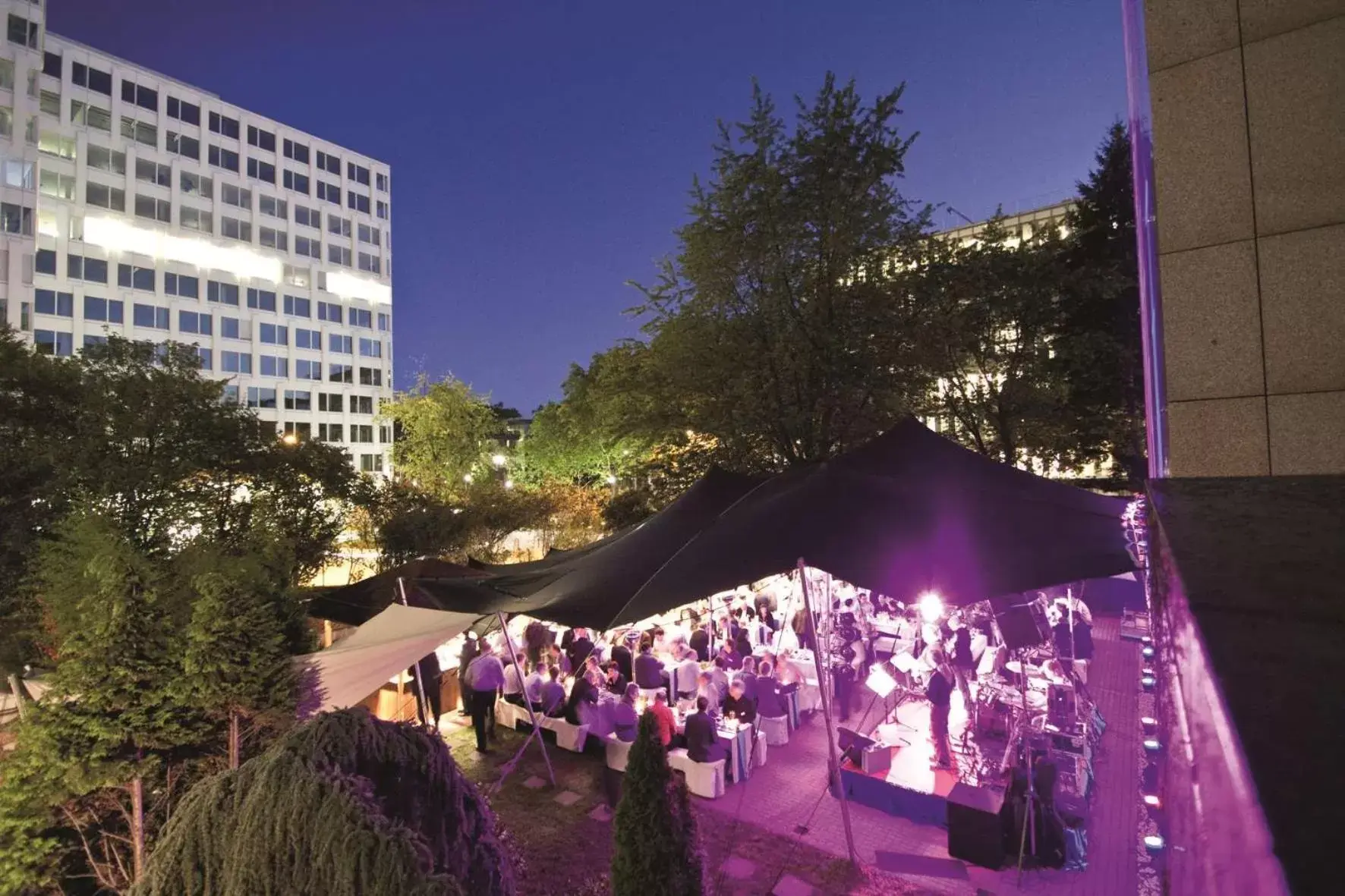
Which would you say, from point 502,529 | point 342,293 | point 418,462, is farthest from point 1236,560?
point 342,293

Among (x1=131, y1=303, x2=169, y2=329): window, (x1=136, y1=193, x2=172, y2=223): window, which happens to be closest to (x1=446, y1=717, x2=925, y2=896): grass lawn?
(x1=131, y1=303, x2=169, y2=329): window

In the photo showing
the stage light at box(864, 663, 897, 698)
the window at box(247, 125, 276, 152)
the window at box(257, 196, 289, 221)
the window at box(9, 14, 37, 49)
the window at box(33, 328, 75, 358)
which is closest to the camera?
the stage light at box(864, 663, 897, 698)

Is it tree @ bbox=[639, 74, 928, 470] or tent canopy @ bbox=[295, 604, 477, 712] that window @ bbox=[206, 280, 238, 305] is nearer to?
tree @ bbox=[639, 74, 928, 470]

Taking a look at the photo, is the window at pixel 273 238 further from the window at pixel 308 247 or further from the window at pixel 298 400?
the window at pixel 298 400

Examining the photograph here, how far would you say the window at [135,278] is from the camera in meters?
52.4

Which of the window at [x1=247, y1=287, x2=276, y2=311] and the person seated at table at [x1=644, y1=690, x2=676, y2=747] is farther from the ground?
the window at [x1=247, y1=287, x2=276, y2=311]

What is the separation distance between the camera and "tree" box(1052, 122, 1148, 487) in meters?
19.7

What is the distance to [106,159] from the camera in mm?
51938

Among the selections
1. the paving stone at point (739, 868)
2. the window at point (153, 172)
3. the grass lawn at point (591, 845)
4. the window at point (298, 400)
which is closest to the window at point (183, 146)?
the window at point (153, 172)

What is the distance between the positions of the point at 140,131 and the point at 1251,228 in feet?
226

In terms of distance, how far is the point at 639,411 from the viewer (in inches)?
695

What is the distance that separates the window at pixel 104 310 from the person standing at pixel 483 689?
55312 mm

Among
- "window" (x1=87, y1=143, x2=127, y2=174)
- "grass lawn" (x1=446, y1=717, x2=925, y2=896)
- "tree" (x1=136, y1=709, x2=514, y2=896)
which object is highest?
"window" (x1=87, y1=143, x2=127, y2=174)

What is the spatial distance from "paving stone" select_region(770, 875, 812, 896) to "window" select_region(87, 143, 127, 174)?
214 ft
